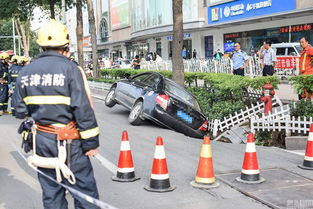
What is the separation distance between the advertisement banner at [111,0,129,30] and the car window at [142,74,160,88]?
39.0m

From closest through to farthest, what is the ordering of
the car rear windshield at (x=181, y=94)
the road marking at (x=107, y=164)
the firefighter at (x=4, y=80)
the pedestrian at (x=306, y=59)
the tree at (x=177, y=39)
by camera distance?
the road marking at (x=107, y=164), the pedestrian at (x=306, y=59), the car rear windshield at (x=181, y=94), the firefighter at (x=4, y=80), the tree at (x=177, y=39)

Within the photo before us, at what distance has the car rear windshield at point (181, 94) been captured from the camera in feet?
33.9

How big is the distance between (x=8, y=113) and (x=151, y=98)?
5903 mm

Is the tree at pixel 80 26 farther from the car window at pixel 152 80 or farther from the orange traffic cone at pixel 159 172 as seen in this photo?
the orange traffic cone at pixel 159 172

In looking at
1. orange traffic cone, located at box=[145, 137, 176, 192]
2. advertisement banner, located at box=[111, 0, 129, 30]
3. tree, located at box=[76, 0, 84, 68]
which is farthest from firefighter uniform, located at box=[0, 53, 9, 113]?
advertisement banner, located at box=[111, 0, 129, 30]

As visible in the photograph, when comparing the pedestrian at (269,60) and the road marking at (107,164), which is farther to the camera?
the pedestrian at (269,60)

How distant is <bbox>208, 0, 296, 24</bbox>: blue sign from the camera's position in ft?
80.8

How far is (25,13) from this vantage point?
3102 cm

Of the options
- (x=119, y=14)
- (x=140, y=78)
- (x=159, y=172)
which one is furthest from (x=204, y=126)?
(x=119, y=14)

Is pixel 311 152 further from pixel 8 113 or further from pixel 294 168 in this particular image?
pixel 8 113

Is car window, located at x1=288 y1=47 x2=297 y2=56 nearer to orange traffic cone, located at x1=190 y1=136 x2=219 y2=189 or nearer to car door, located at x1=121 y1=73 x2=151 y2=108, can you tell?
car door, located at x1=121 y1=73 x2=151 y2=108

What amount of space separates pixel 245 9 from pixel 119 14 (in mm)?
27142

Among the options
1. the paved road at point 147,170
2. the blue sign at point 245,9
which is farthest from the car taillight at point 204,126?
the blue sign at point 245,9

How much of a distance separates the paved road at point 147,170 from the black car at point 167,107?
313 mm
